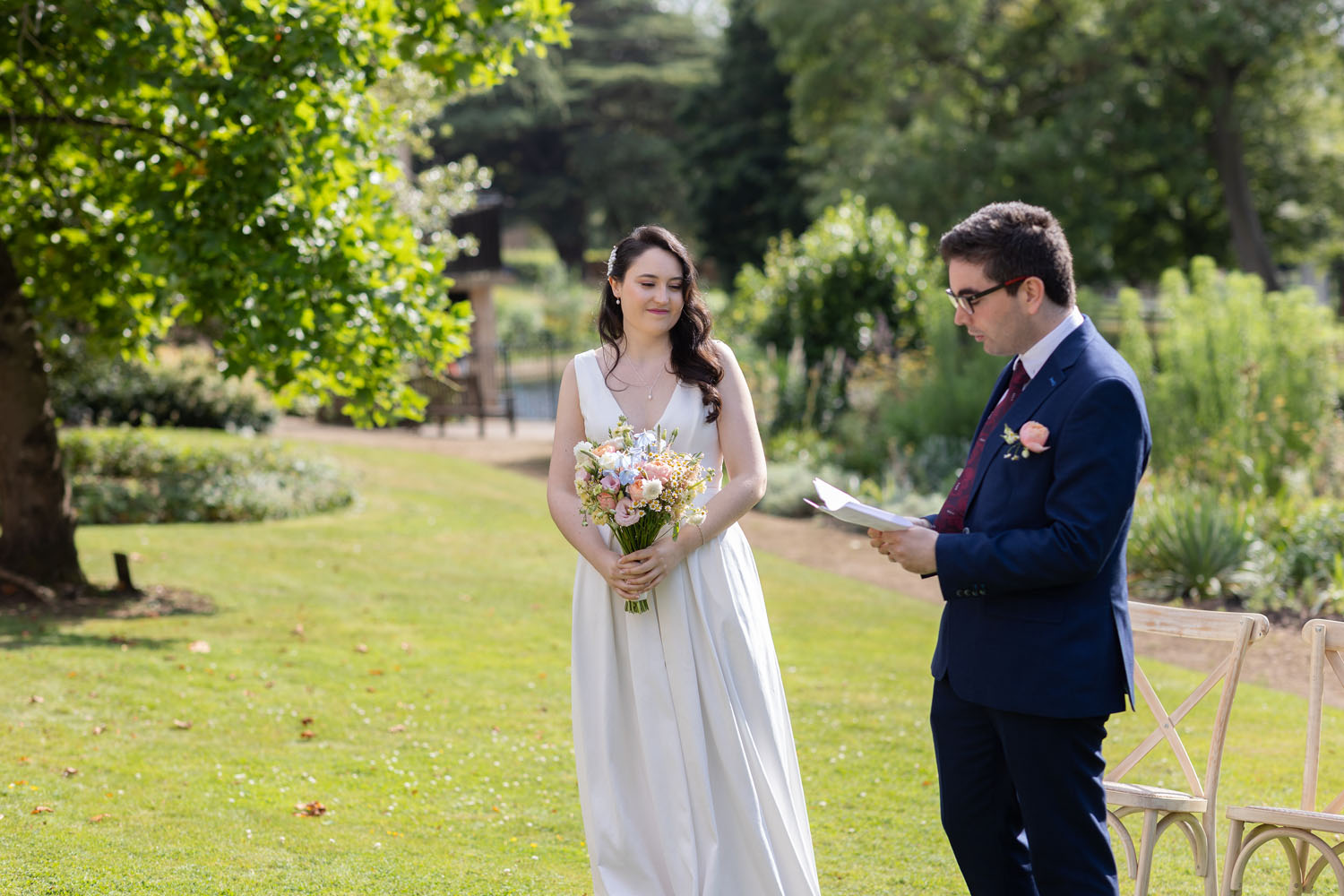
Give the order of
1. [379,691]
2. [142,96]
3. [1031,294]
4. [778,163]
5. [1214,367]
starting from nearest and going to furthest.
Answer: [1031,294] < [379,691] < [142,96] < [1214,367] < [778,163]

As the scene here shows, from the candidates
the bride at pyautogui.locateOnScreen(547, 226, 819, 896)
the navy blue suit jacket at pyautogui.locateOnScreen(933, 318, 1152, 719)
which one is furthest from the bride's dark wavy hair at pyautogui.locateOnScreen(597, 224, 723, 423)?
the navy blue suit jacket at pyautogui.locateOnScreen(933, 318, 1152, 719)

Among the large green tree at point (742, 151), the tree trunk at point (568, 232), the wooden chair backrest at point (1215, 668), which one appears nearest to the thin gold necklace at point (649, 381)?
the wooden chair backrest at point (1215, 668)

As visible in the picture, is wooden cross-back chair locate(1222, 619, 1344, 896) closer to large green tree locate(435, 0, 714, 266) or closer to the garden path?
the garden path

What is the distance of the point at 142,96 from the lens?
793 centimetres

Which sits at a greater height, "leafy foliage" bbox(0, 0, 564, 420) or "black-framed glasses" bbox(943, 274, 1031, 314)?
"leafy foliage" bbox(0, 0, 564, 420)

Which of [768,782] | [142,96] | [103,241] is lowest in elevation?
[768,782]

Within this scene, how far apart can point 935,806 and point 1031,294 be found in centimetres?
319

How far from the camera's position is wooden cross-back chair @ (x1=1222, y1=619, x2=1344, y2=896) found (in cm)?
345

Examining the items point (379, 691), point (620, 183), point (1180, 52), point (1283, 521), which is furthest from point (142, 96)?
point (620, 183)

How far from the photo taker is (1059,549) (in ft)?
9.24

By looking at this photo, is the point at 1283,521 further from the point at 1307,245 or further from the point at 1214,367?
the point at 1307,245

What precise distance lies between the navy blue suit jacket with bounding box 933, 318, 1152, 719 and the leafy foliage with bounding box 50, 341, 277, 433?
15486mm

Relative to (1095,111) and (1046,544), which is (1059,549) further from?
(1095,111)

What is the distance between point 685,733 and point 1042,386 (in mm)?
1466
